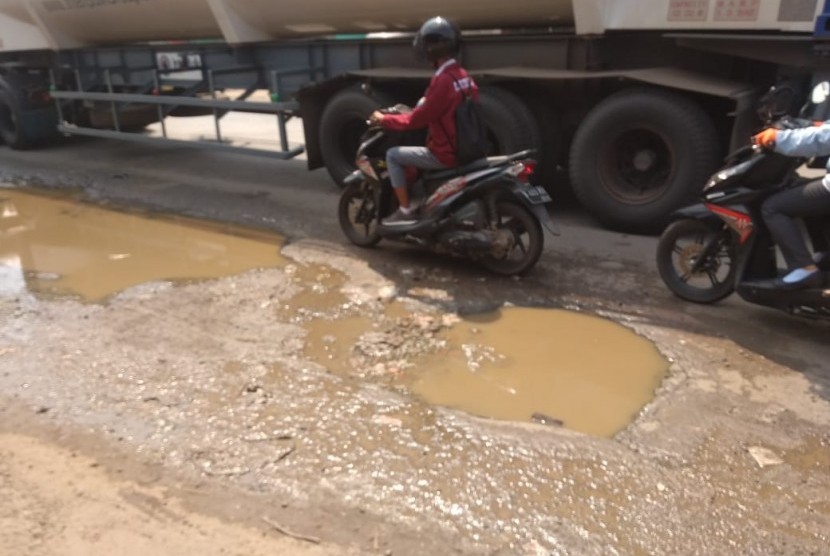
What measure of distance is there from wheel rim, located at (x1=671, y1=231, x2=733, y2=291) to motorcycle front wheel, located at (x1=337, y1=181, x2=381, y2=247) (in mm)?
2361

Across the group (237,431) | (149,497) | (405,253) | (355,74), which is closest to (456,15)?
(355,74)

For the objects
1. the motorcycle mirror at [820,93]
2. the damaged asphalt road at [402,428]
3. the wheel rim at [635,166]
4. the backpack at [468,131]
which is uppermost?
the motorcycle mirror at [820,93]

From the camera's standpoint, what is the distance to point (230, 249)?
591cm

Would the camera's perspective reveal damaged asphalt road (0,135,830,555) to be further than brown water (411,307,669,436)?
No

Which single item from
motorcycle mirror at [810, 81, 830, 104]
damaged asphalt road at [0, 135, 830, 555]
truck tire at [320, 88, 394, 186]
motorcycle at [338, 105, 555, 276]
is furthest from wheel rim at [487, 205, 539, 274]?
truck tire at [320, 88, 394, 186]

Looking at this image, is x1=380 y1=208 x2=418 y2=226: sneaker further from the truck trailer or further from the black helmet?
the truck trailer

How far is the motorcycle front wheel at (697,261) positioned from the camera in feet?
14.4

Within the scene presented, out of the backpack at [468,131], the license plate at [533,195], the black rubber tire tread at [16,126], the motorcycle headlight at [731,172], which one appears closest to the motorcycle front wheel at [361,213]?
the backpack at [468,131]

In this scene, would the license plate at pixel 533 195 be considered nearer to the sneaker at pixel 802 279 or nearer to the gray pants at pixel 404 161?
the gray pants at pixel 404 161

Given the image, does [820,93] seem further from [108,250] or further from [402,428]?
[108,250]

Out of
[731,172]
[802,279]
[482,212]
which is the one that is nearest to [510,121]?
[482,212]

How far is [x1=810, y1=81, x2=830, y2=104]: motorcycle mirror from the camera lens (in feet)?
16.6

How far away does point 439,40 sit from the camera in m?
4.80

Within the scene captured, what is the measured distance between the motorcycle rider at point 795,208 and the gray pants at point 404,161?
7.31 ft
